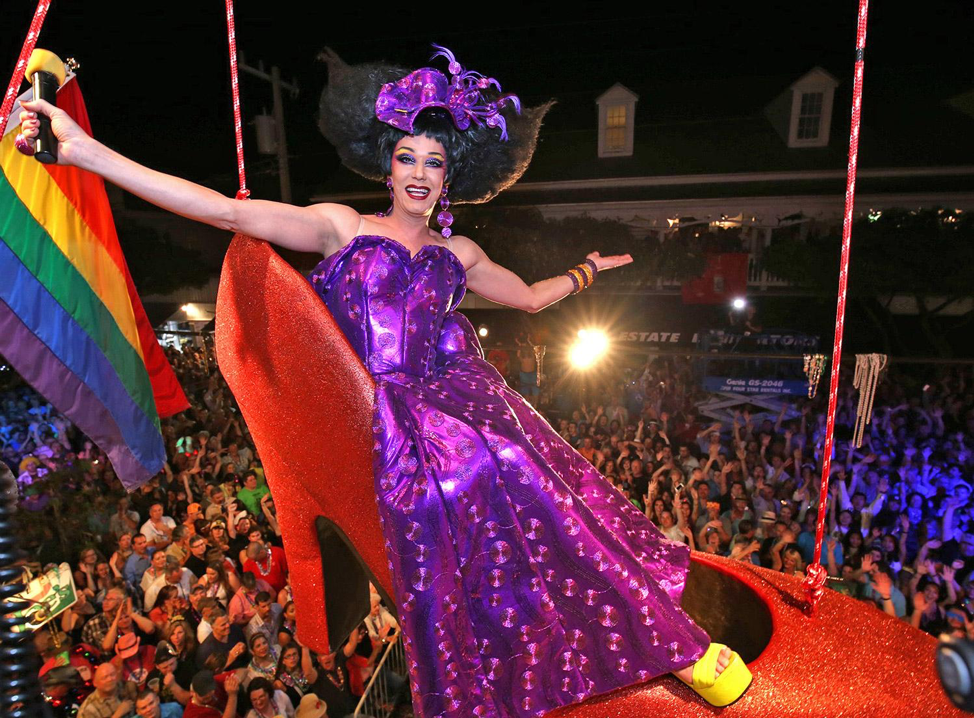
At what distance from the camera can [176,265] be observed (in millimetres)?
9844

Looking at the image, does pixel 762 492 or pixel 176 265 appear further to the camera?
pixel 176 265

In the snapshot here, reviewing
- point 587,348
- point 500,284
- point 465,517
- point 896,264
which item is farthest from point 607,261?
point 896,264

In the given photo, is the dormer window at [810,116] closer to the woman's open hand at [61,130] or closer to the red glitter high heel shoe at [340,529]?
the red glitter high heel shoe at [340,529]

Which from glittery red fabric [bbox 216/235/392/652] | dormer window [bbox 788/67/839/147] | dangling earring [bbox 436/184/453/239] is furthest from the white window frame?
glittery red fabric [bbox 216/235/392/652]

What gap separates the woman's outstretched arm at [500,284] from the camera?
7.37ft

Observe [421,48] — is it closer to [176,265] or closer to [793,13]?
[793,13]

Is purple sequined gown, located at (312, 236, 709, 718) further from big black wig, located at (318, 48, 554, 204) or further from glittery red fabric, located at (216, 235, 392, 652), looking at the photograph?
big black wig, located at (318, 48, 554, 204)

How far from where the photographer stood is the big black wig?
2.00 meters

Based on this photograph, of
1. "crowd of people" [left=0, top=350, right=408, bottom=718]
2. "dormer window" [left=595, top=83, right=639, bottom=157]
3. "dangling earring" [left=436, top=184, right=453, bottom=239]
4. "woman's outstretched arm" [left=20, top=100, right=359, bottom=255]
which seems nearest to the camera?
"woman's outstretched arm" [left=20, top=100, right=359, bottom=255]

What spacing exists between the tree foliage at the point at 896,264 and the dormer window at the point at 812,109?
180cm

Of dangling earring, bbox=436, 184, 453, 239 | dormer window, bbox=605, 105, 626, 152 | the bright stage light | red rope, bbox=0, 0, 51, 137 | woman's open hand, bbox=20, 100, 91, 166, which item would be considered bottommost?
the bright stage light

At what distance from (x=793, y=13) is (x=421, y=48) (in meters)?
3.84

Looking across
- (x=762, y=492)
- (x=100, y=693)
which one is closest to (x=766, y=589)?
(x=100, y=693)

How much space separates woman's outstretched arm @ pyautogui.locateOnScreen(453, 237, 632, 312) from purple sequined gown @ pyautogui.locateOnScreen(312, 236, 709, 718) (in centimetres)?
71
